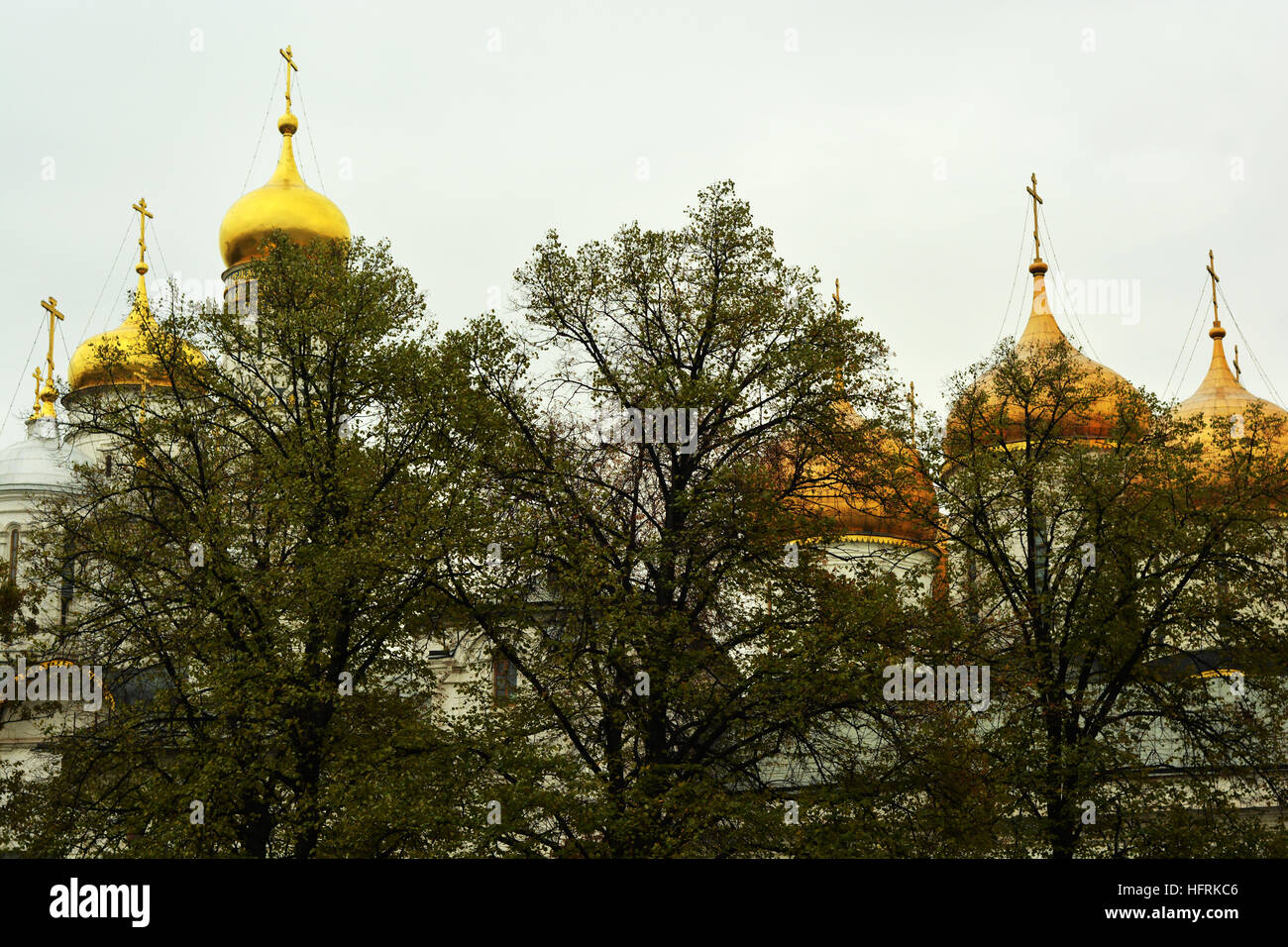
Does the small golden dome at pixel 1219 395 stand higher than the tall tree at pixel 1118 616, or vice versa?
the small golden dome at pixel 1219 395

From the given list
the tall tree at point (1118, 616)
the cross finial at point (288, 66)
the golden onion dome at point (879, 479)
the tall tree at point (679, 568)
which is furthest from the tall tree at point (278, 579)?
the cross finial at point (288, 66)

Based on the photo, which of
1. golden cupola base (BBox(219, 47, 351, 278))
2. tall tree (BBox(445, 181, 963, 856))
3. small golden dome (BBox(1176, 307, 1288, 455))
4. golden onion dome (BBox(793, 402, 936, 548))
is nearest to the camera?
tall tree (BBox(445, 181, 963, 856))

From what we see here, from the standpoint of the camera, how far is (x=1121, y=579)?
2439 cm

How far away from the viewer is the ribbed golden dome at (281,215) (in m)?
45.2

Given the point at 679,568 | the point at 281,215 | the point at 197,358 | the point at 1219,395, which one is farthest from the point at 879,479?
the point at 281,215

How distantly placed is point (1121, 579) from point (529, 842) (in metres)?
9.56

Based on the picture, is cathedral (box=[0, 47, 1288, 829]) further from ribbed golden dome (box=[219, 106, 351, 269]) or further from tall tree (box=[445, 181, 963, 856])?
tall tree (box=[445, 181, 963, 856])

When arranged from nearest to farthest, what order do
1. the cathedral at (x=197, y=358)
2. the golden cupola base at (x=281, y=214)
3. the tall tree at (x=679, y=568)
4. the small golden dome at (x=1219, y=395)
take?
the tall tree at (x=679, y=568) → the cathedral at (x=197, y=358) → the small golden dome at (x=1219, y=395) → the golden cupola base at (x=281, y=214)

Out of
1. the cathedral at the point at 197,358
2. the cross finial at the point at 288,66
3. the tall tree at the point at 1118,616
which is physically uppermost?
the cross finial at the point at 288,66

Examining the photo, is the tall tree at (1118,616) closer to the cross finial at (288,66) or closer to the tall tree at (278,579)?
the tall tree at (278,579)

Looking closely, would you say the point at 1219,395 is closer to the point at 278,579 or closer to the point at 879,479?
the point at 879,479

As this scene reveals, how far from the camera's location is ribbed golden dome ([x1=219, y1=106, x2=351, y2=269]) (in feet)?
148

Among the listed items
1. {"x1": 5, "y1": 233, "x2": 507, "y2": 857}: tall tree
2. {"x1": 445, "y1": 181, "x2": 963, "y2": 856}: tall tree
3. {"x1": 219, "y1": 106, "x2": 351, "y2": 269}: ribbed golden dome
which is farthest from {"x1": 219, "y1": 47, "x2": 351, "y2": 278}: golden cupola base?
{"x1": 445, "y1": 181, "x2": 963, "y2": 856}: tall tree
